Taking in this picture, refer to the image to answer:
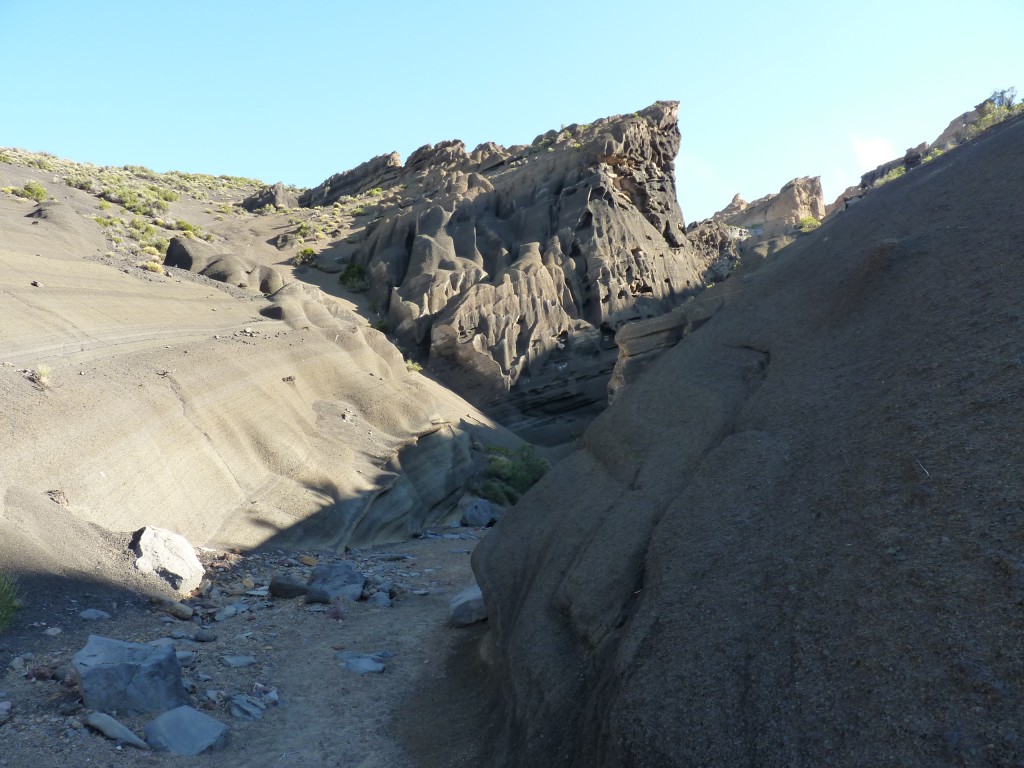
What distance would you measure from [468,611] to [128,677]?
5.13 m

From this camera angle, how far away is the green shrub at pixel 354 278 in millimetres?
39875

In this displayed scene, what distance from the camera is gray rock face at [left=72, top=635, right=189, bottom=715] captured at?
6.37 meters

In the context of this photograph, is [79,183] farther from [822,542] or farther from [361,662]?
[822,542]

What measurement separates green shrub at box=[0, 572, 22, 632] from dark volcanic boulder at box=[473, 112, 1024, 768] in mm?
4923

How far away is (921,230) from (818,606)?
4431 millimetres

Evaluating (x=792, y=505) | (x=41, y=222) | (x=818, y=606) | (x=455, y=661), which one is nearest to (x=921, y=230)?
(x=792, y=505)

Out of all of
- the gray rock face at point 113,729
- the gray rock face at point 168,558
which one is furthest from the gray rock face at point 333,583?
the gray rock face at point 113,729

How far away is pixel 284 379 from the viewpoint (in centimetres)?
1927

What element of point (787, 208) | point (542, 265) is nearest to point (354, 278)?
point (542, 265)

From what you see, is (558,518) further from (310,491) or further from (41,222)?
(41,222)


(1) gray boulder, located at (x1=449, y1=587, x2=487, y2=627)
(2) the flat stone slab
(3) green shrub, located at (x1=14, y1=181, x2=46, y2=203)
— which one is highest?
(3) green shrub, located at (x1=14, y1=181, x2=46, y2=203)

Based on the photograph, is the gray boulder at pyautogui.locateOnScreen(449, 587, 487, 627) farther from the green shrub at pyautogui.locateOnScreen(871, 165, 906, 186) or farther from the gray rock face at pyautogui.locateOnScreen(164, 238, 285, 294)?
the gray rock face at pyautogui.locateOnScreen(164, 238, 285, 294)

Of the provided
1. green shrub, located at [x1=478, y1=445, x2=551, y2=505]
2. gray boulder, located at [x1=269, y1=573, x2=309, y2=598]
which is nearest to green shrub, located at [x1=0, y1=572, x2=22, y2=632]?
gray boulder, located at [x1=269, y1=573, x2=309, y2=598]

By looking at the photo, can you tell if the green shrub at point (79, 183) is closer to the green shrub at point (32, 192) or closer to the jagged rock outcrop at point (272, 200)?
the green shrub at point (32, 192)
